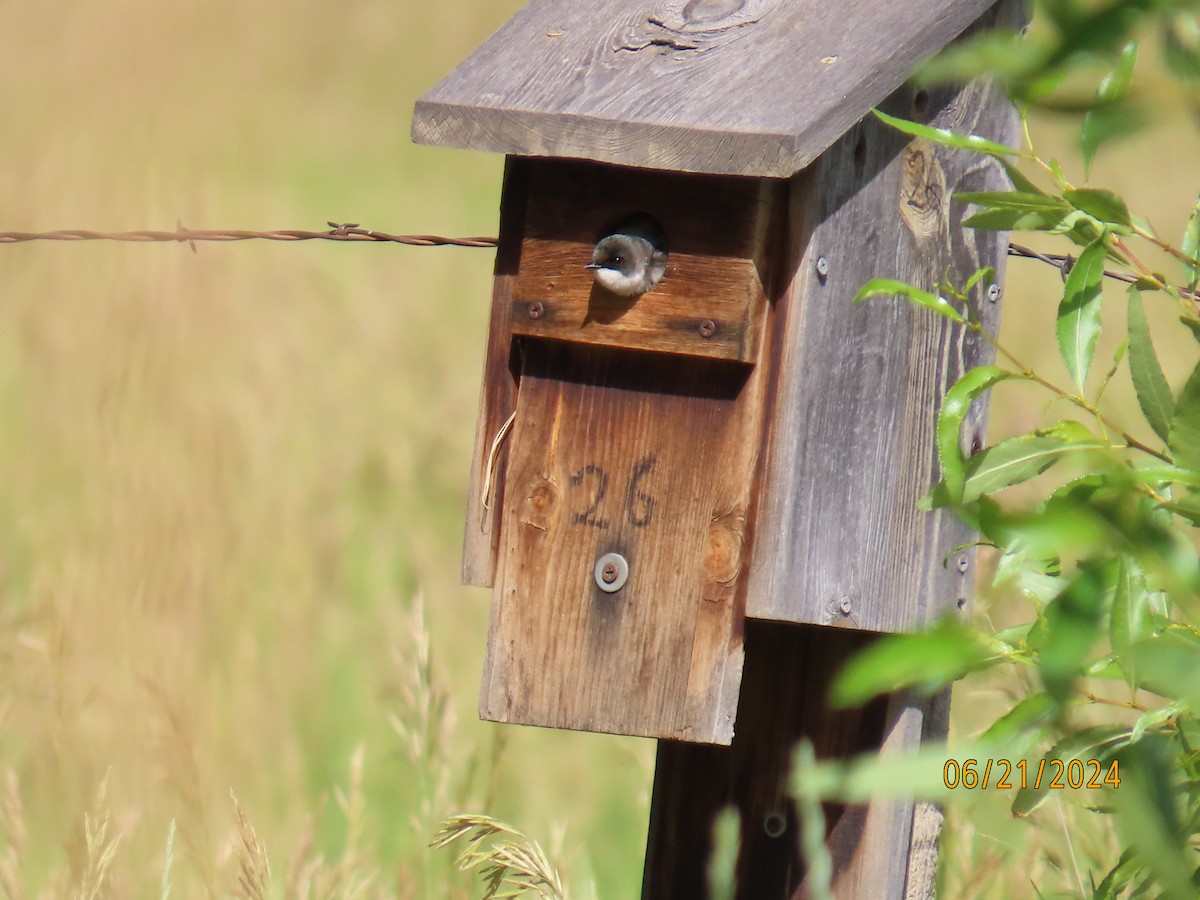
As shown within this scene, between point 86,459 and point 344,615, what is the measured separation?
1.14 m

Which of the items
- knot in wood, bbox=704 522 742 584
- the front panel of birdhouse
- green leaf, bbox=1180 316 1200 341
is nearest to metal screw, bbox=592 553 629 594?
the front panel of birdhouse

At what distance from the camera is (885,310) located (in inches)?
77.6

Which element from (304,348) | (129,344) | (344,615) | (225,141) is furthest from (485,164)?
(129,344)

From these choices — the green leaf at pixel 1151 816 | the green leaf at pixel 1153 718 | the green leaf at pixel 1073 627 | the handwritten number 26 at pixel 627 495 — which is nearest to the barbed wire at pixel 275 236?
the handwritten number 26 at pixel 627 495

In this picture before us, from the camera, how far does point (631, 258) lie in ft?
6.06

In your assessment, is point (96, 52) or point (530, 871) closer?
point (530, 871)

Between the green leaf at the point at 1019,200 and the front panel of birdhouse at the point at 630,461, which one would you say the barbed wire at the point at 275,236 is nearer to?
the front panel of birdhouse at the point at 630,461

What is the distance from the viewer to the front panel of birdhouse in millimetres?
1883

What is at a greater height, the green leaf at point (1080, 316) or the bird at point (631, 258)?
the bird at point (631, 258)

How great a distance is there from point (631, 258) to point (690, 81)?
0.77ft

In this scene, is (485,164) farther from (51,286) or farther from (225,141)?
(51,286)

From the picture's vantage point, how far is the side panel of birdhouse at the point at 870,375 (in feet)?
6.19

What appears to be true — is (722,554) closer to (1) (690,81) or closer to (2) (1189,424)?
(1) (690,81)

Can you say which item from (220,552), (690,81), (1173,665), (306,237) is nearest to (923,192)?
(690,81)
